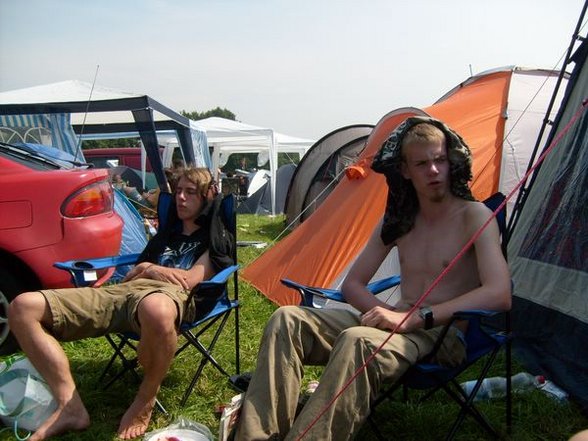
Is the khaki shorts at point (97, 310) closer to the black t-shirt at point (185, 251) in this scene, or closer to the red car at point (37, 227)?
the black t-shirt at point (185, 251)

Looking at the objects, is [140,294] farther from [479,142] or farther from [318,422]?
[479,142]

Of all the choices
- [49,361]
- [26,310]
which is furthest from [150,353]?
[26,310]

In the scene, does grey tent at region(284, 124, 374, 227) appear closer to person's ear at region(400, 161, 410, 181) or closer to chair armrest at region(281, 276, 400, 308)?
chair armrest at region(281, 276, 400, 308)

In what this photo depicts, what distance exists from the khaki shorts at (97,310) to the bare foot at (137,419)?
315 millimetres

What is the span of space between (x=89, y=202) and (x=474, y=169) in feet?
8.23

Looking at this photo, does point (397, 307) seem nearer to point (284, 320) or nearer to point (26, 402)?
point (284, 320)

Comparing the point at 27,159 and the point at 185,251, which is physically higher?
the point at 27,159

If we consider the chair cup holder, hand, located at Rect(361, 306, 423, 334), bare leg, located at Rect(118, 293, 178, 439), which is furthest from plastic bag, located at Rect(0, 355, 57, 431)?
hand, located at Rect(361, 306, 423, 334)

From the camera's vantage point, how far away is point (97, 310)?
2635 millimetres

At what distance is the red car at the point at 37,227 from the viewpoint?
131 inches

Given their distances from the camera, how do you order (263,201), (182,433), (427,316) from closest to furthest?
(427,316) → (182,433) → (263,201)

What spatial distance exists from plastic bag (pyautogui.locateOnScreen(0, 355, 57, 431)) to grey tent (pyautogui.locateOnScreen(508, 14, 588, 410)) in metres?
2.43

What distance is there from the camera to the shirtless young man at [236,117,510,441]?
6.42 ft

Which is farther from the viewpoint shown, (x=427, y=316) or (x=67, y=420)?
(x=67, y=420)
